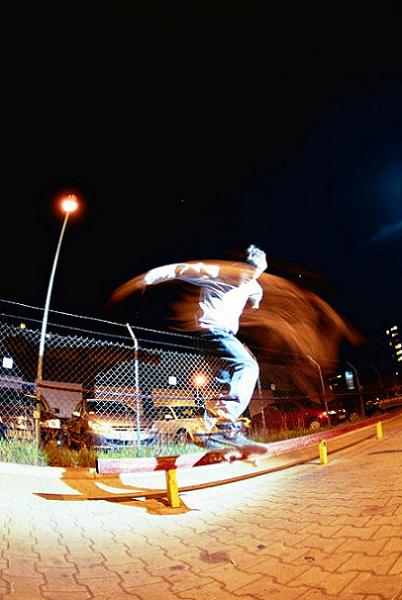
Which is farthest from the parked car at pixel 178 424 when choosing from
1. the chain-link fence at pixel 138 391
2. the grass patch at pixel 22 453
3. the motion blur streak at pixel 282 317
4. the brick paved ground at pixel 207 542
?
the brick paved ground at pixel 207 542

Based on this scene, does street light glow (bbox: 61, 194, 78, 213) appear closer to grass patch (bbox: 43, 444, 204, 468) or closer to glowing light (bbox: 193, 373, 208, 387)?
glowing light (bbox: 193, 373, 208, 387)

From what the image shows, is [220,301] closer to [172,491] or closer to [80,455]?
[80,455]

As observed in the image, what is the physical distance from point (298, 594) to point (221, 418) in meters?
5.66

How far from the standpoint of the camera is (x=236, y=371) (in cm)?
779

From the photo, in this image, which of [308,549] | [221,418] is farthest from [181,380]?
[308,549]

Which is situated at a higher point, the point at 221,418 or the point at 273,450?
the point at 221,418

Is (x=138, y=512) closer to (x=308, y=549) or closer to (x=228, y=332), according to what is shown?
(x=308, y=549)

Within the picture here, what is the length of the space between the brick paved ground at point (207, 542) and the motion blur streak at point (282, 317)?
16.0 feet

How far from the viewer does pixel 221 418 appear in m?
7.70

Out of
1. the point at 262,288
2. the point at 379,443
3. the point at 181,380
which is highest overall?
the point at 262,288

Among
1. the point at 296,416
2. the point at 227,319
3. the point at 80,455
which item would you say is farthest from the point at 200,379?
the point at 296,416

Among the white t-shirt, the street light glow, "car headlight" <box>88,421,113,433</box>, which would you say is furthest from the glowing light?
the street light glow

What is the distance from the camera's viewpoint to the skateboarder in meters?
7.59

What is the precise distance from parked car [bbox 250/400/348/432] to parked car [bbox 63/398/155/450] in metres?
3.89
